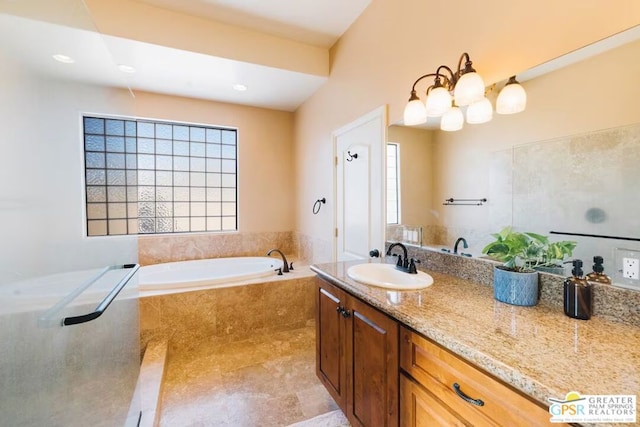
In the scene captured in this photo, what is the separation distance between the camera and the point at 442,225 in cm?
169

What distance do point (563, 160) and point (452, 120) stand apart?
60 cm

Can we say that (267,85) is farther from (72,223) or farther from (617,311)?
(617,311)

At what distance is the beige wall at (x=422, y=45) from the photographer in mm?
1092

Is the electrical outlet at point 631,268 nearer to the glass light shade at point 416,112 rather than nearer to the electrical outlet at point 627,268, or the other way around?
the electrical outlet at point 627,268

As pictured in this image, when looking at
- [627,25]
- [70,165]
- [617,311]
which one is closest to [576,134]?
[627,25]

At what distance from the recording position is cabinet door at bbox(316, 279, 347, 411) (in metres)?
1.49

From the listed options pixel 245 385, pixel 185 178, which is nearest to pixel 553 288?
pixel 245 385

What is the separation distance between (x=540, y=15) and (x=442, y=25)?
0.57 meters

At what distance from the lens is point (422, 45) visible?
177 centimetres

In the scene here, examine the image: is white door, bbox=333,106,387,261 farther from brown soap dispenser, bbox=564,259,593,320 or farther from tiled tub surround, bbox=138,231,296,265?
tiled tub surround, bbox=138,231,296,265

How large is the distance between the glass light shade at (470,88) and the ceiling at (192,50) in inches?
57.6

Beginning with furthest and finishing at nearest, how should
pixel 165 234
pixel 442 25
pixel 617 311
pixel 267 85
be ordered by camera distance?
pixel 165 234 → pixel 267 85 → pixel 442 25 → pixel 617 311

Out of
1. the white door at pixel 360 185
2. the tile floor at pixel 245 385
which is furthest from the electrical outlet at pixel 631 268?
the tile floor at pixel 245 385

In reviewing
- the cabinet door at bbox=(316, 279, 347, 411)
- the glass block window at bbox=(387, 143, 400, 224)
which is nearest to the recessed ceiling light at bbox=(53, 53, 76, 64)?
the cabinet door at bbox=(316, 279, 347, 411)
